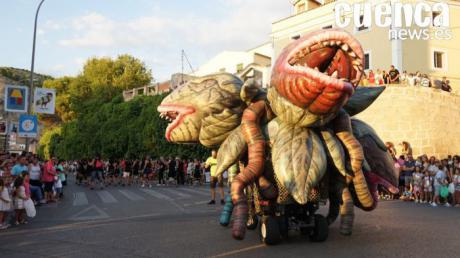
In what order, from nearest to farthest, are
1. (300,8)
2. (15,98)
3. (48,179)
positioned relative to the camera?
1. (48,179)
2. (15,98)
3. (300,8)

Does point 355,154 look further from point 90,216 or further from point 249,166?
point 90,216

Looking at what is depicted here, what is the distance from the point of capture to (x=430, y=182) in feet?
49.1

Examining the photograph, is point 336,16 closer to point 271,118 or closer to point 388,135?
point 388,135

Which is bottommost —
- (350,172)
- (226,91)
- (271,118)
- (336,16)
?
(350,172)

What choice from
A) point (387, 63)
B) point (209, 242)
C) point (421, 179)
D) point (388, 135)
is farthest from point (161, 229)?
point (387, 63)

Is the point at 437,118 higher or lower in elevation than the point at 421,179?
higher

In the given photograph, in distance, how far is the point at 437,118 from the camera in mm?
22656

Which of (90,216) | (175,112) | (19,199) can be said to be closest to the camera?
(175,112)

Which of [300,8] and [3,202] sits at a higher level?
[300,8]

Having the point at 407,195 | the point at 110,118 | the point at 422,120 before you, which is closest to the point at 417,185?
the point at 407,195

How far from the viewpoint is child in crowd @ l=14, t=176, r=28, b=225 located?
10016 millimetres

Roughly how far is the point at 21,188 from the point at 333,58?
7.50 m

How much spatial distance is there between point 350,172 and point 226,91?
2.25 meters

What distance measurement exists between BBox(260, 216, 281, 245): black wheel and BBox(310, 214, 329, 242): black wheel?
0.62 metres
